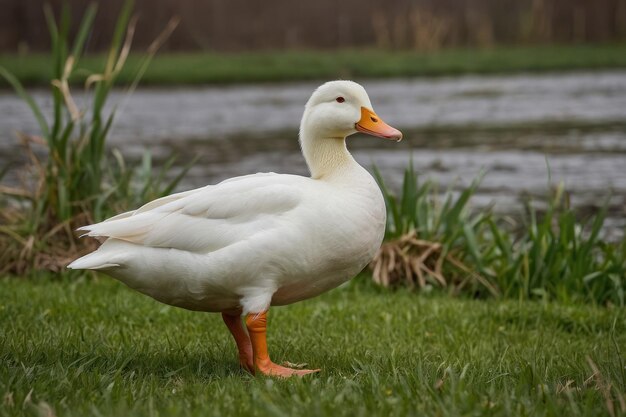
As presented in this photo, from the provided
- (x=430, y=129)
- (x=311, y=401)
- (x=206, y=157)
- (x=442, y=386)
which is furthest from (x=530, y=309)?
Answer: (x=430, y=129)

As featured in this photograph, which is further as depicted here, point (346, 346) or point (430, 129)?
point (430, 129)

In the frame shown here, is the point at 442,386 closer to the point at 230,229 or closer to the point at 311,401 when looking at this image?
the point at 311,401

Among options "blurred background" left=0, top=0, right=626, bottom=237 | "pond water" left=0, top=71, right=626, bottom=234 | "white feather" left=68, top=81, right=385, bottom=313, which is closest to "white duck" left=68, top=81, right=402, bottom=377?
"white feather" left=68, top=81, right=385, bottom=313

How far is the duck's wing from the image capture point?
13.3ft

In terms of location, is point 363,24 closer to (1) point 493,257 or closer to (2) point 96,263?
(1) point 493,257

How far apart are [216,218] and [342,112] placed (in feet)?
2.30

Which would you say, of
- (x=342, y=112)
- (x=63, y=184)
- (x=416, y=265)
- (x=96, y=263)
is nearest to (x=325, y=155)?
(x=342, y=112)

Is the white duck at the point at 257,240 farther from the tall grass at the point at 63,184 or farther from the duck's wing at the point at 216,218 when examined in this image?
the tall grass at the point at 63,184

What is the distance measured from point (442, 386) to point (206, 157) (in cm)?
1097

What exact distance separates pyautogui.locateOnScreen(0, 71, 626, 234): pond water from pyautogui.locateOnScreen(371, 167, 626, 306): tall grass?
0.47m

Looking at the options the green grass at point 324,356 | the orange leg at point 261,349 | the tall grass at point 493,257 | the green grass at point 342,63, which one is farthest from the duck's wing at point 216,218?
the green grass at point 342,63

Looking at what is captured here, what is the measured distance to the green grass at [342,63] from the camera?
86.2 ft

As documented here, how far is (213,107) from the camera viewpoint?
21.6 meters

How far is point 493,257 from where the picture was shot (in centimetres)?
678
